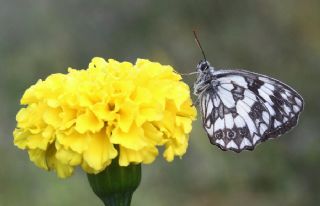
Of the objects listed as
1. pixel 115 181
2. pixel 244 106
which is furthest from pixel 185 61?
pixel 115 181

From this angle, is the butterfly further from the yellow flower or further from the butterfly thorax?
the yellow flower

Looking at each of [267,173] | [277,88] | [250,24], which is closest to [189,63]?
[250,24]

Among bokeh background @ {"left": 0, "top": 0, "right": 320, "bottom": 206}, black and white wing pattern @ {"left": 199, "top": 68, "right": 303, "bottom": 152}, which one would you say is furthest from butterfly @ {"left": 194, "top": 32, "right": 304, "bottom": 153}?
bokeh background @ {"left": 0, "top": 0, "right": 320, "bottom": 206}

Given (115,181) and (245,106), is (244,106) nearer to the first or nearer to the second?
(245,106)

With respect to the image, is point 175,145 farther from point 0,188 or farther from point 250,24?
point 250,24

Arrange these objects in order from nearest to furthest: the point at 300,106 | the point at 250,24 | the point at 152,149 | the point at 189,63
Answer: the point at 152,149 < the point at 300,106 < the point at 189,63 < the point at 250,24

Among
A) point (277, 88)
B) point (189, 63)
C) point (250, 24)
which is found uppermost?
point (250, 24)

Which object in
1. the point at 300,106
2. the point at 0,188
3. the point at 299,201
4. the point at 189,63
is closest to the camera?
the point at 300,106
